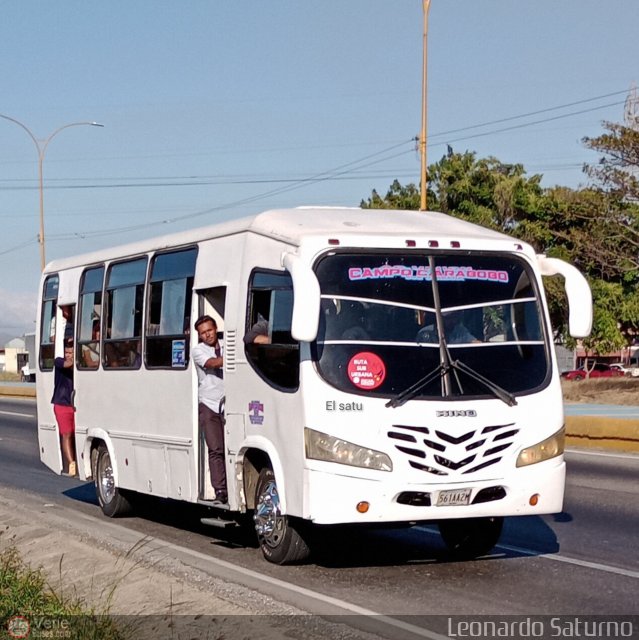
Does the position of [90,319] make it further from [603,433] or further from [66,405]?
[603,433]

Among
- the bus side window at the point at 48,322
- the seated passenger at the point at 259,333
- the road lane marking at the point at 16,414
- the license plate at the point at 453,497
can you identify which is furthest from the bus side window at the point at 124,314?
the road lane marking at the point at 16,414

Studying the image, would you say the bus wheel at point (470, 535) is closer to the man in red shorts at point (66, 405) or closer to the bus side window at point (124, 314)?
the bus side window at point (124, 314)

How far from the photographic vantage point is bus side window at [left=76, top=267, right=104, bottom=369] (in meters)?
14.9

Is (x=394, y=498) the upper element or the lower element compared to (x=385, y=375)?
lower

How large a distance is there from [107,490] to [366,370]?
596 cm

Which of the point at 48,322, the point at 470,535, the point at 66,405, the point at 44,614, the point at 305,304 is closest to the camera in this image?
the point at 44,614

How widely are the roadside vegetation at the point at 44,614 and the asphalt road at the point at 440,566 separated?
1.45 m

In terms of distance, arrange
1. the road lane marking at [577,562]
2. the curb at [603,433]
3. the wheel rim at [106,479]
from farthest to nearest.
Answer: the curb at [603,433] < the wheel rim at [106,479] < the road lane marking at [577,562]

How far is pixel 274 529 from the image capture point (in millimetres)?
10469

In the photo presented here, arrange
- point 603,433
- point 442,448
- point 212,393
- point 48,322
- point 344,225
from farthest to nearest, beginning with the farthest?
point 603,433, point 48,322, point 212,393, point 344,225, point 442,448

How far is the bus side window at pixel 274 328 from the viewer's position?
1005 cm

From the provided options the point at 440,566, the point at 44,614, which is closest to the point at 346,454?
the point at 440,566

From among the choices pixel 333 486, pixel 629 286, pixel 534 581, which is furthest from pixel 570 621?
pixel 629 286

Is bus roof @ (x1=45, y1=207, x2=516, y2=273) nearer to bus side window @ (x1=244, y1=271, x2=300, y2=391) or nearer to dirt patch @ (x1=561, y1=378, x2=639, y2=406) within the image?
bus side window @ (x1=244, y1=271, x2=300, y2=391)
